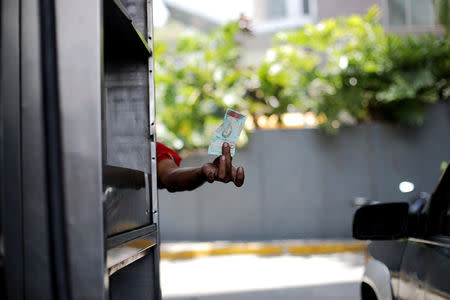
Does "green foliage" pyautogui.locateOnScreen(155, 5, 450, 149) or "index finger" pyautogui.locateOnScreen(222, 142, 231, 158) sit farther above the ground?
"green foliage" pyautogui.locateOnScreen(155, 5, 450, 149)


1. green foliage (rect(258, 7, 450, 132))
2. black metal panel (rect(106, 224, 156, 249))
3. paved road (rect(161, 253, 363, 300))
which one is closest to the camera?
black metal panel (rect(106, 224, 156, 249))

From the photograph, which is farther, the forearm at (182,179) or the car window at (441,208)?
the car window at (441,208)

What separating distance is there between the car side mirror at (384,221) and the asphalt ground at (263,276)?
15.2 feet

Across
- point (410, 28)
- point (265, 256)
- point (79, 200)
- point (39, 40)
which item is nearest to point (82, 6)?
point (39, 40)

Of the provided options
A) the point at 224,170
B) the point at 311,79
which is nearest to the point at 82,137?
the point at 224,170

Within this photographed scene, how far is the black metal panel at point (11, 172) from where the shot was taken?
1387 millimetres

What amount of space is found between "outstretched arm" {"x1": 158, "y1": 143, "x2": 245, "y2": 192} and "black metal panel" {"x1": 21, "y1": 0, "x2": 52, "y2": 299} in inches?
34.2

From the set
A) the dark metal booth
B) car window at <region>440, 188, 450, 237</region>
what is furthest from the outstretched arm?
car window at <region>440, 188, 450, 237</region>

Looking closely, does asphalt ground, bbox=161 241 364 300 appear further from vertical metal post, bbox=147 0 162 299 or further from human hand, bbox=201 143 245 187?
human hand, bbox=201 143 245 187

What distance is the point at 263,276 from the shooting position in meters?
8.93

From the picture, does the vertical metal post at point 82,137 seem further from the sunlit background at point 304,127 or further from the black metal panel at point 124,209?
the sunlit background at point 304,127

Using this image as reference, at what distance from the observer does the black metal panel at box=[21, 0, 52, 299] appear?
1404 millimetres

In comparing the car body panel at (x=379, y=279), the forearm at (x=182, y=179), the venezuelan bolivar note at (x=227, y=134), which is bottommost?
the car body panel at (x=379, y=279)

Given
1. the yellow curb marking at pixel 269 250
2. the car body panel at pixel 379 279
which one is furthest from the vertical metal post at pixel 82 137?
the yellow curb marking at pixel 269 250
